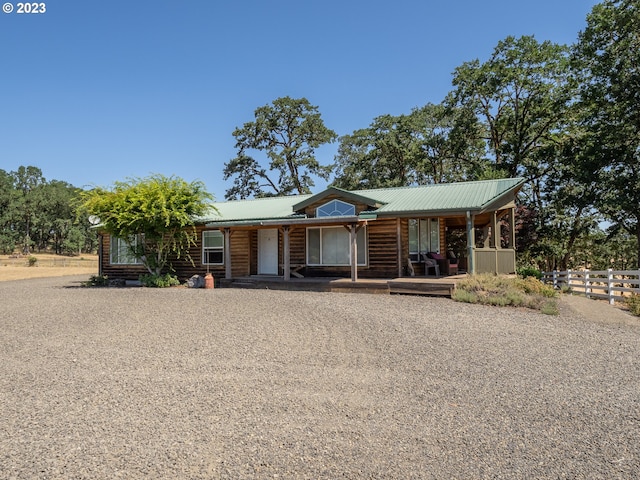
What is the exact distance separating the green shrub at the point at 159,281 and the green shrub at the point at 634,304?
49.4ft

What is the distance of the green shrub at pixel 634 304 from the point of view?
11441mm

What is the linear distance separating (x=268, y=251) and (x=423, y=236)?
20.7 ft

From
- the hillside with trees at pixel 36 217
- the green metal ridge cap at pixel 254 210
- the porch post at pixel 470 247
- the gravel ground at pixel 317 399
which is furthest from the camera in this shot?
the hillside with trees at pixel 36 217

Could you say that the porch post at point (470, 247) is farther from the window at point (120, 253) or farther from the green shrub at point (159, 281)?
the window at point (120, 253)

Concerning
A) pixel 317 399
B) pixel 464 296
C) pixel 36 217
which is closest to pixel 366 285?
pixel 464 296

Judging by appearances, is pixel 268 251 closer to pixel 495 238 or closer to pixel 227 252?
pixel 227 252

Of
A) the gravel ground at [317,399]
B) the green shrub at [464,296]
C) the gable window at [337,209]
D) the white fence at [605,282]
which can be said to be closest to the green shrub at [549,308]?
the gravel ground at [317,399]

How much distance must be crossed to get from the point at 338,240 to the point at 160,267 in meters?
7.21

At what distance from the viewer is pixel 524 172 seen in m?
26.6

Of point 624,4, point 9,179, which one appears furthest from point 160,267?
point 9,179

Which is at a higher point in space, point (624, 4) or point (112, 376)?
point (624, 4)

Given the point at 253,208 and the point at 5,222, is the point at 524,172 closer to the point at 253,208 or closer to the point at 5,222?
the point at 253,208

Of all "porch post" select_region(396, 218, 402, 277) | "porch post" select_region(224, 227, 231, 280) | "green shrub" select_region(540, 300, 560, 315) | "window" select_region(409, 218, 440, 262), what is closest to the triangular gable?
"porch post" select_region(396, 218, 402, 277)

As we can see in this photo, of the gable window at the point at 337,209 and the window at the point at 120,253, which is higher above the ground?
the gable window at the point at 337,209
